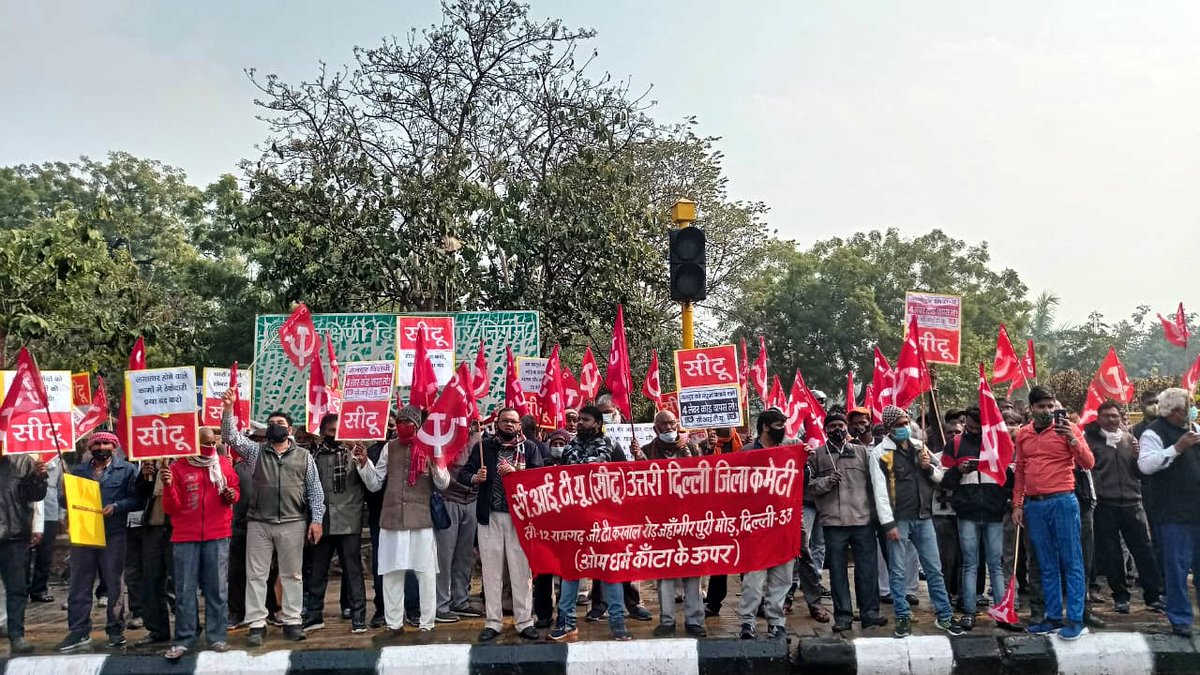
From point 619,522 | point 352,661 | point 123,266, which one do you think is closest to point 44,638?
Answer: point 352,661

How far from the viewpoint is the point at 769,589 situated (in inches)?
312

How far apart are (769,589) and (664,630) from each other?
987 millimetres

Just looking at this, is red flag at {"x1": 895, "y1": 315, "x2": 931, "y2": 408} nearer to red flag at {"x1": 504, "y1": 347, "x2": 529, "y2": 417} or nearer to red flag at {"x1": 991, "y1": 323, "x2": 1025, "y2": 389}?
red flag at {"x1": 991, "y1": 323, "x2": 1025, "y2": 389}

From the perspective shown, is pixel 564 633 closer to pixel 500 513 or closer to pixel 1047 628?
pixel 500 513

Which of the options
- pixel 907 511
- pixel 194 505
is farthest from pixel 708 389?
pixel 194 505

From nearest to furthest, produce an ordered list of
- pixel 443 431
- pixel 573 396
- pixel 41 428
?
pixel 443 431 → pixel 41 428 → pixel 573 396

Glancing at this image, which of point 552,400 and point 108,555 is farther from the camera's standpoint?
point 552,400

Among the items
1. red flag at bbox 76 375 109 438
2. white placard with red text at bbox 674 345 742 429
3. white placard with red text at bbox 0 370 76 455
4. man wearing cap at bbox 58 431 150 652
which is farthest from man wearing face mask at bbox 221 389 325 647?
red flag at bbox 76 375 109 438

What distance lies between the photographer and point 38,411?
28.4 ft

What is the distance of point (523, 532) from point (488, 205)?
770 cm

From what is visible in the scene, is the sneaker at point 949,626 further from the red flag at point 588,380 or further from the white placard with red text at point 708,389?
the red flag at point 588,380

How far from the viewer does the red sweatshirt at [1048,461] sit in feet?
24.6

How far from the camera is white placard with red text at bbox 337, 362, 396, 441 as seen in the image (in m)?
8.63

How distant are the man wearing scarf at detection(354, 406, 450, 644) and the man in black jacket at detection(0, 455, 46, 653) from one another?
321cm
